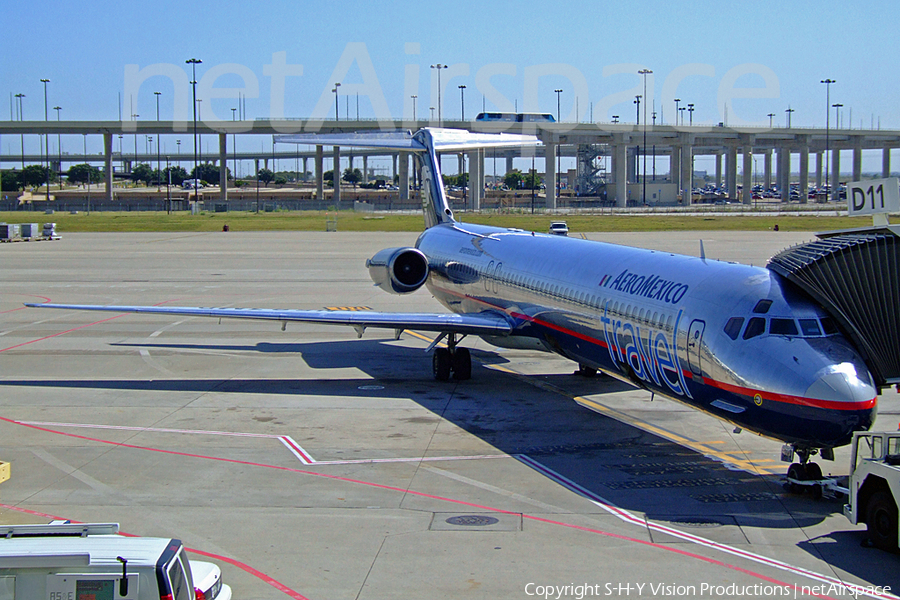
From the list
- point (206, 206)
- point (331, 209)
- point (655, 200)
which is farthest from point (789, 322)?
point (655, 200)

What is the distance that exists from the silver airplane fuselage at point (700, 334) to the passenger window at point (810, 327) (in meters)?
0.01

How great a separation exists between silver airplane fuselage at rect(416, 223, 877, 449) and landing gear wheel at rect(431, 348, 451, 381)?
1.20 meters

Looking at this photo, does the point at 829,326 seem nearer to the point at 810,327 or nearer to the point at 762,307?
the point at 810,327

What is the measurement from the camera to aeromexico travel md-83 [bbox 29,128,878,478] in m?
12.1

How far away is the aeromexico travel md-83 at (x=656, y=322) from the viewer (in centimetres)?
1209

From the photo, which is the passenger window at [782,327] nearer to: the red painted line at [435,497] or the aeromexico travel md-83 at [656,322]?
the aeromexico travel md-83 at [656,322]

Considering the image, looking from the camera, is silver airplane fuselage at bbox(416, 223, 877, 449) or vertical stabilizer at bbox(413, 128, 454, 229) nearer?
silver airplane fuselage at bbox(416, 223, 877, 449)

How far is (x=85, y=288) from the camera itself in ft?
132

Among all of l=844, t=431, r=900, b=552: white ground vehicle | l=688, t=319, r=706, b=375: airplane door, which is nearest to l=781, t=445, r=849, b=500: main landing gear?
l=844, t=431, r=900, b=552: white ground vehicle

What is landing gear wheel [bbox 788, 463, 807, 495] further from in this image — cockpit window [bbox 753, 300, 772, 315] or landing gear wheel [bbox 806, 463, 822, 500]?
cockpit window [bbox 753, 300, 772, 315]

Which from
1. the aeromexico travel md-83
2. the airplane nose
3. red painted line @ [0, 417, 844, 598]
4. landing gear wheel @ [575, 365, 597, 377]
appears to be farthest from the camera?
landing gear wheel @ [575, 365, 597, 377]

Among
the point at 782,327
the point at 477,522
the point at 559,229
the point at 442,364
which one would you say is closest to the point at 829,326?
the point at 782,327

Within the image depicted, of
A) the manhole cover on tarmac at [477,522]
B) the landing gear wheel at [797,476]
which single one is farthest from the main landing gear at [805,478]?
the manhole cover on tarmac at [477,522]

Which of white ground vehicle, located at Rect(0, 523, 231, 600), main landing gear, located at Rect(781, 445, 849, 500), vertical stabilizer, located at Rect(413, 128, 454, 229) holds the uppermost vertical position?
vertical stabilizer, located at Rect(413, 128, 454, 229)
